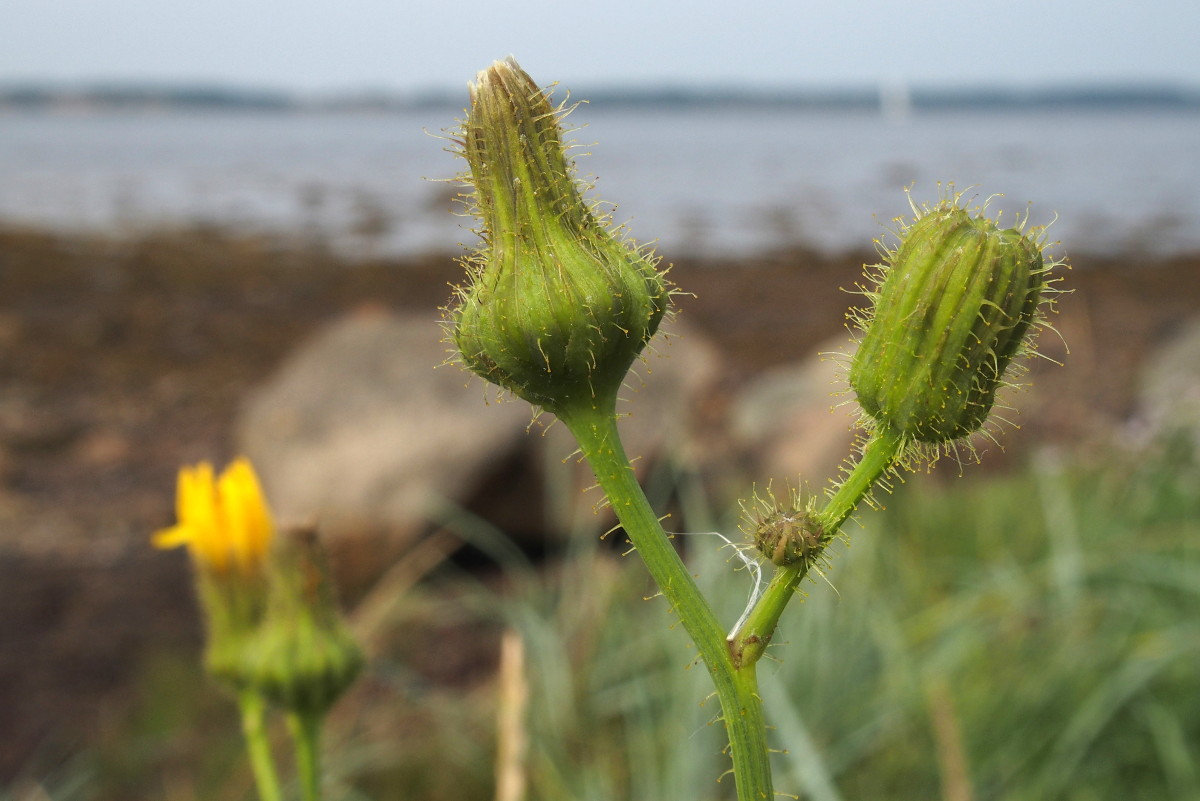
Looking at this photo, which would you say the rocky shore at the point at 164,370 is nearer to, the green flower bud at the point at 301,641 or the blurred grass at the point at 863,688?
the blurred grass at the point at 863,688

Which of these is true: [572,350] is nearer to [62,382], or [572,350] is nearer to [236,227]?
[62,382]

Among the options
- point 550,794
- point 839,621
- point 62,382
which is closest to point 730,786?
point 550,794

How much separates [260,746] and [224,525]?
32.0 inches

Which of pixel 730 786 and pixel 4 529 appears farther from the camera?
pixel 4 529

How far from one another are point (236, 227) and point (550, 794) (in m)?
20.8

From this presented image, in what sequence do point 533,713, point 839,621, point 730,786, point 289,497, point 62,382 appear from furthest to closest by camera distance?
point 62,382, point 289,497, point 839,621, point 533,713, point 730,786

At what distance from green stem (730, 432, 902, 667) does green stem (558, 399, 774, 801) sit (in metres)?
0.02

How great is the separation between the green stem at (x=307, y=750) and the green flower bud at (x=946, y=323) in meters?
1.03

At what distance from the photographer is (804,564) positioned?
97 centimetres

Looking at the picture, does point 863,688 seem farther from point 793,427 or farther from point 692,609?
point 692,609

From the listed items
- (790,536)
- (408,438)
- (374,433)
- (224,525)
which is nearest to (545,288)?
(790,536)

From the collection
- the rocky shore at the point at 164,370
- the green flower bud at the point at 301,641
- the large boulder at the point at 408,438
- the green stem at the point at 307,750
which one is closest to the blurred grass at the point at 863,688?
the large boulder at the point at 408,438

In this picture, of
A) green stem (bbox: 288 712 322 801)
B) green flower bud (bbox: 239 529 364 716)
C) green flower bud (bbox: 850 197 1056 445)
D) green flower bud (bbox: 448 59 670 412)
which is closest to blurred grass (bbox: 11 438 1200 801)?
green flower bud (bbox: 239 529 364 716)

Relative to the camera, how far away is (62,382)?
12781mm
